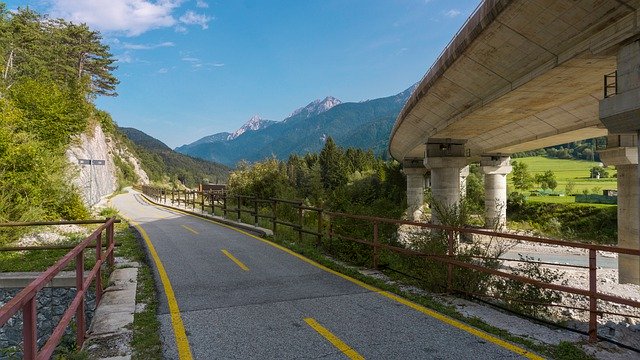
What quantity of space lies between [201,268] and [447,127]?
16.0 meters

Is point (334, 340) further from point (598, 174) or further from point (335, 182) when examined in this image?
point (598, 174)

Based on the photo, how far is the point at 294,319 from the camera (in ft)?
20.5

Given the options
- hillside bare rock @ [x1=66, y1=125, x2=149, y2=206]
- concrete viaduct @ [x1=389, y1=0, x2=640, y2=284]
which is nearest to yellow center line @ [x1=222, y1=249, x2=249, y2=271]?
concrete viaduct @ [x1=389, y1=0, x2=640, y2=284]

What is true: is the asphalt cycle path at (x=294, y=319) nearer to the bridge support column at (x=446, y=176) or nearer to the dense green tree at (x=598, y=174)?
the bridge support column at (x=446, y=176)

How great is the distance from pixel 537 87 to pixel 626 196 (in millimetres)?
9971

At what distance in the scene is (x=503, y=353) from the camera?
16.3ft

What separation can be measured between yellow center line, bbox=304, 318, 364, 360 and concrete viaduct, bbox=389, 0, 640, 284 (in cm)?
471

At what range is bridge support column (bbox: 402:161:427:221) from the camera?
49.6 metres

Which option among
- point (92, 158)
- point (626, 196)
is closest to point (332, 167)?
point (92, 158)

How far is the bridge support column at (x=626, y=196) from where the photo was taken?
1856 cm

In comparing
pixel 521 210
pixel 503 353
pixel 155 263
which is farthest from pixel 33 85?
pixel 521 210

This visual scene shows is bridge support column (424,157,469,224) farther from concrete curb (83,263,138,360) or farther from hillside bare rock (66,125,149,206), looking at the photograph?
hillside bare rock (66,125,149,206)

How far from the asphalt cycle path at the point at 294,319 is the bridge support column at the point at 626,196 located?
53.5 ft

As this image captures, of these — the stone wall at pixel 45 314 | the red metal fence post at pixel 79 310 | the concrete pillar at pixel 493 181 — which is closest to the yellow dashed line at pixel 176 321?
the red metal fence post at pixel 79 310
